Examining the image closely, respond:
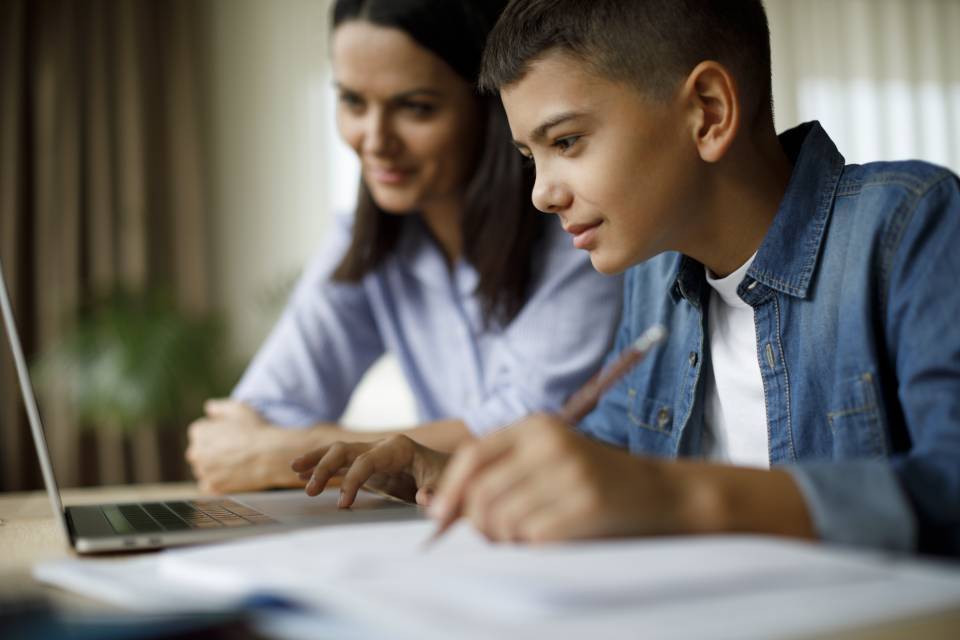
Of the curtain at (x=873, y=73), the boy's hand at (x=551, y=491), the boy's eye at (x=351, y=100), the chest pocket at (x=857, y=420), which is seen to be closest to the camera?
the boy's hand at (x=551, y=491)

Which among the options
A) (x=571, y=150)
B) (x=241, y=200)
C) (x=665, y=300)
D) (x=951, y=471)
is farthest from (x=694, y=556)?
(x=241, y=200)

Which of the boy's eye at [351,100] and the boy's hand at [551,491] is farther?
the boy's eye at [351,100]

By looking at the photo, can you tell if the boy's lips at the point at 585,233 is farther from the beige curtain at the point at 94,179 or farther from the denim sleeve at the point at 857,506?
the beige curtain at the point at 94,179

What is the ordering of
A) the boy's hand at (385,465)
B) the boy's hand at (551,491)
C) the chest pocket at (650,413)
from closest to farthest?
the boy's hand at (551,491), the boy's hand at (385,465), the chest pocket at (650,413)

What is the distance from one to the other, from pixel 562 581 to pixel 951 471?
33 cm

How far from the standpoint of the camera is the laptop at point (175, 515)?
71 cm

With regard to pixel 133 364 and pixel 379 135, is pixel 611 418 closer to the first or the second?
pixel 379 135

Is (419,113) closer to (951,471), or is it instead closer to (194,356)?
(951,471)

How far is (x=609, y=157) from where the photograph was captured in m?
0.97

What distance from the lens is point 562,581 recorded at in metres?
0.38

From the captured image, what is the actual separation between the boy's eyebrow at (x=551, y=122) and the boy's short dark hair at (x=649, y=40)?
0.06 m

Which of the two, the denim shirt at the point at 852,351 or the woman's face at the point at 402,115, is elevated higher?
the woman's face at the point at 402,115

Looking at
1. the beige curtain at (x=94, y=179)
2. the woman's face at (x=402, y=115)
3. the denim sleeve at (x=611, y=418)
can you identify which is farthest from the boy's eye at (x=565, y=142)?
the beige curtain at (x=94, y=179)

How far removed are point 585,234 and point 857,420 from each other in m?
0.33
